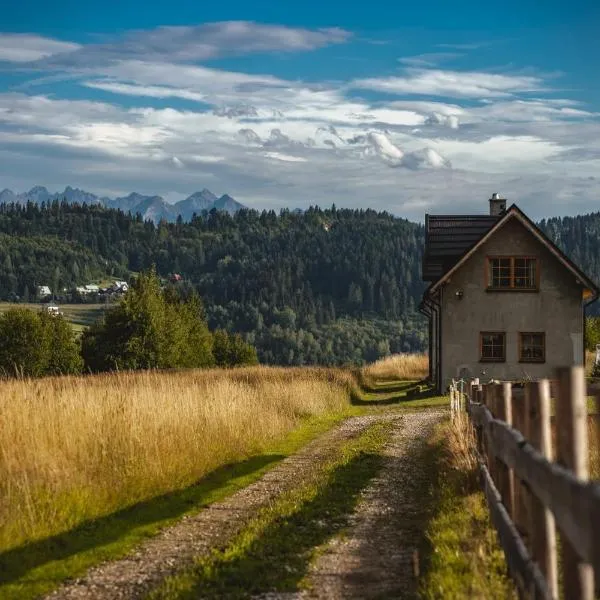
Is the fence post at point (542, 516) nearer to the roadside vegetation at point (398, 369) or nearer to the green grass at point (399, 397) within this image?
the green grass at point (399, 397)

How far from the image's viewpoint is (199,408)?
53.2ft

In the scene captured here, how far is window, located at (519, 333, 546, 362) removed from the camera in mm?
36469

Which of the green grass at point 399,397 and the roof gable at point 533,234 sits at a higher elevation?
the roof gable at point 533,234

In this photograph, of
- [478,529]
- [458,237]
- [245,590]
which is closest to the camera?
[245,590]

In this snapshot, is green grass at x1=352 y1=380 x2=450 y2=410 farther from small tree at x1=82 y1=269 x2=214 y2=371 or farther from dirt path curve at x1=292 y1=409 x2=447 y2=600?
dirt path curve at x1=292 y1=409 x2=447 y2=600

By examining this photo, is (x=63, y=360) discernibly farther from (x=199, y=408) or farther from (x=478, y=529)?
(x=478, y=529)

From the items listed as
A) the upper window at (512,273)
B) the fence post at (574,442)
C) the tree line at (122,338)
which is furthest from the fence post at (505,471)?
the tree line at (122,338)

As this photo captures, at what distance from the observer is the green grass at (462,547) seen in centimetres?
634

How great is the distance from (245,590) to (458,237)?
3481 cm

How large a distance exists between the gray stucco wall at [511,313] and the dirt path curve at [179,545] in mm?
22613

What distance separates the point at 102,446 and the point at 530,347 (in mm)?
27190

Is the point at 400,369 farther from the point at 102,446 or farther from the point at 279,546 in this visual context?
the point at 279,546

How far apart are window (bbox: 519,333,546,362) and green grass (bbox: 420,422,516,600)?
2535 centimetres

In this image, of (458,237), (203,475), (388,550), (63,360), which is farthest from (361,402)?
(63,360)
